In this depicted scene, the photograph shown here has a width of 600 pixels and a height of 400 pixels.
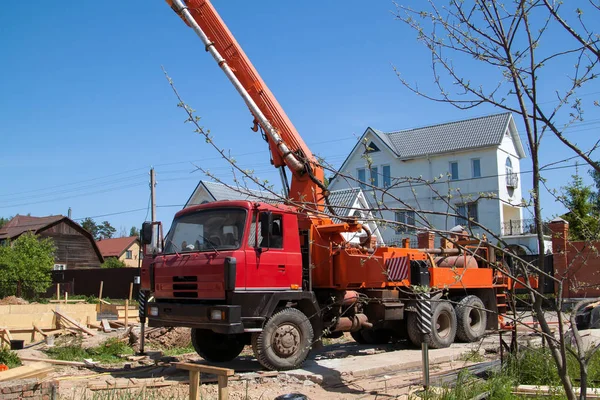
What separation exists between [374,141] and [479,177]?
7565 mm

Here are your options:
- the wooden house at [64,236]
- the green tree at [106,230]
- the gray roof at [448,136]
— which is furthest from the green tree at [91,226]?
the gray roof at [448,136]

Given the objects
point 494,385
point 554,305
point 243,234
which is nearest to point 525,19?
point 554,305

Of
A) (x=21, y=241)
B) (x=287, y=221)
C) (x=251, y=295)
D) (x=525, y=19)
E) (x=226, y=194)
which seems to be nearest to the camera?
(x=525, y=19)

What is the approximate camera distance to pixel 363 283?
11.2 metres

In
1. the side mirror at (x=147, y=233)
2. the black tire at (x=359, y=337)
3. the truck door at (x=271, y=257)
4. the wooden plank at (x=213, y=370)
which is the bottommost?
the black tire at (x=359, y=337)

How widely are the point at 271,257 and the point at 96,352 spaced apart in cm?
558

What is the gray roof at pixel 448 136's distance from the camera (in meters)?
37.8

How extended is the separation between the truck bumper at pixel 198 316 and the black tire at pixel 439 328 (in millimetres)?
4234

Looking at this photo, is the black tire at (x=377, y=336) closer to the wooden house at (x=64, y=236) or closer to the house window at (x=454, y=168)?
the house window at (x=454, y=168)

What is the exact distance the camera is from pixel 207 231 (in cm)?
990

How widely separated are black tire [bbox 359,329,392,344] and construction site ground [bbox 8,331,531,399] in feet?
3.04

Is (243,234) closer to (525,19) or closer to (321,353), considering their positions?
(321,353)

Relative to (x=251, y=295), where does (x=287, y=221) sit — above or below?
above

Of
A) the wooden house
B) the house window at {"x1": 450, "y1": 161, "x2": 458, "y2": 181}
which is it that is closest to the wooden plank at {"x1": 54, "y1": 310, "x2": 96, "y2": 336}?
the house window at {"x1": 450, "y1": 161, "x2": 458, "y2": 181}
